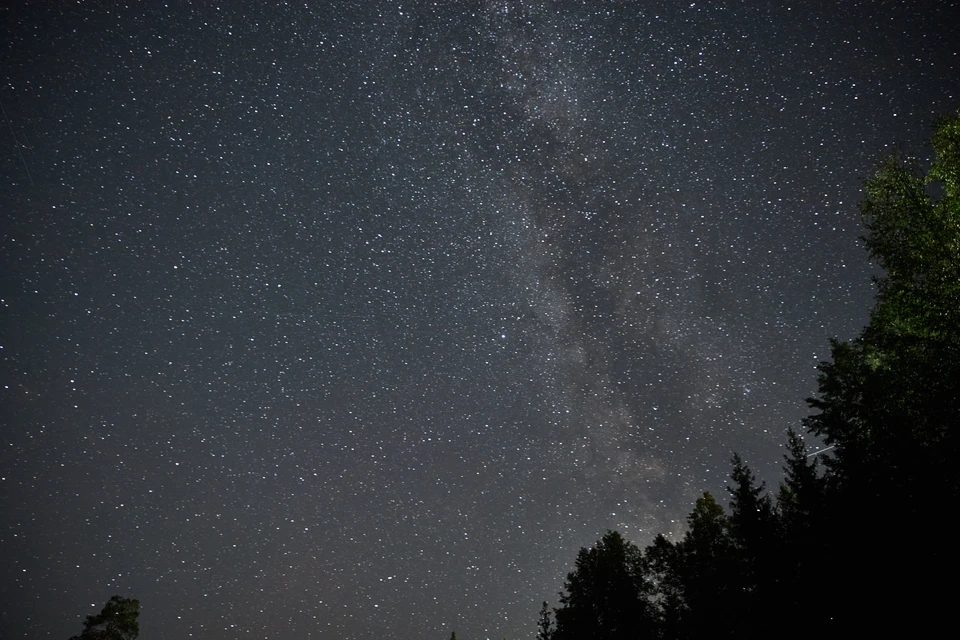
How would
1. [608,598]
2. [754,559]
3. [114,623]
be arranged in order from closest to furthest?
[754,559]
[608,598]
[114,623]

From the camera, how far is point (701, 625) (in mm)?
17781

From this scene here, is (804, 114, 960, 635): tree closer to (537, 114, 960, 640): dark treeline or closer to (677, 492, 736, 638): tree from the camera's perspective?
(537, 114, 960, 640): dark treeline

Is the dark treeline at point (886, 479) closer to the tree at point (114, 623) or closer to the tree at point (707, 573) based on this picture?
the tree at point (707, 573)

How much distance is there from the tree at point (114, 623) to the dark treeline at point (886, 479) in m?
33.9

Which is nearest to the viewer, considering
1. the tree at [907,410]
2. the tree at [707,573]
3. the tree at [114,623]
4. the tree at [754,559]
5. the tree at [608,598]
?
the tree at [907,410]

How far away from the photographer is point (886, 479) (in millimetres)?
11344

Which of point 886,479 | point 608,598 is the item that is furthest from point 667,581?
point 886,479

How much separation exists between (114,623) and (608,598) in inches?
1204

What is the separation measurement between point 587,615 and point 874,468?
16.8m

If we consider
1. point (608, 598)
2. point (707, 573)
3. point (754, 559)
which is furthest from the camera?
point (608, 598)

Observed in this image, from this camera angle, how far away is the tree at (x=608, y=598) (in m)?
21.6

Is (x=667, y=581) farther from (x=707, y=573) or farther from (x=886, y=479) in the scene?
(x=886, y=479)

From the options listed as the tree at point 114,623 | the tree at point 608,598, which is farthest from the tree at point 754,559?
the tree at point 114,623

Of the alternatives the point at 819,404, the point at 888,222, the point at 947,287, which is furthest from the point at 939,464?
the point at 819,404
